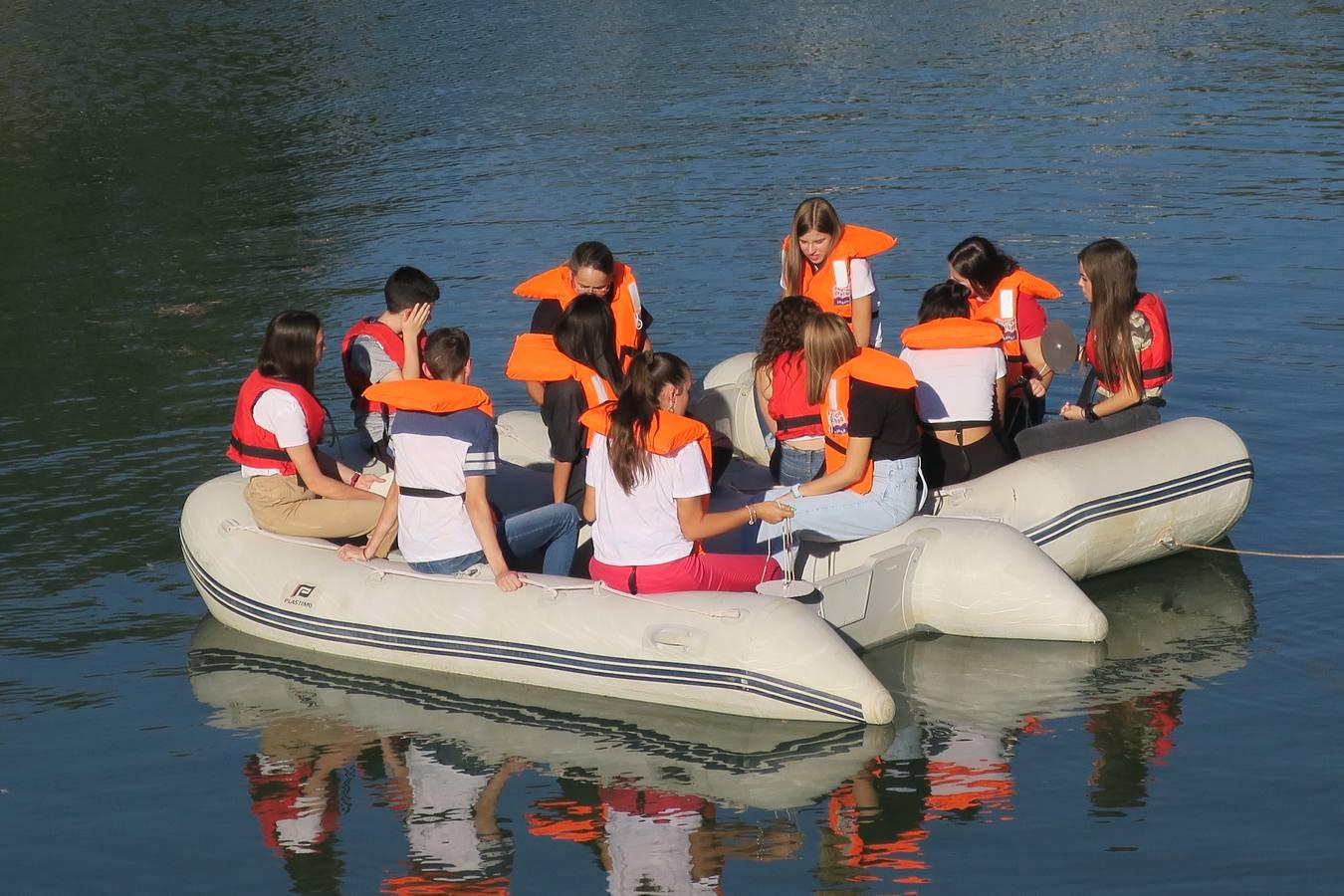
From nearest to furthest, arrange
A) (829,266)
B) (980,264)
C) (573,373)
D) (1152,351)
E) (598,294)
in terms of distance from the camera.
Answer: (573,373), (1152,351), (980,264), (598,294), (829,266)

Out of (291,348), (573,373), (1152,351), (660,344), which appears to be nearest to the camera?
(291,348)

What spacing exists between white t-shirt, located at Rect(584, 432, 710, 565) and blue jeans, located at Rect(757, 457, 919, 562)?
0.54m

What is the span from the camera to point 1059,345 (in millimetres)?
7715

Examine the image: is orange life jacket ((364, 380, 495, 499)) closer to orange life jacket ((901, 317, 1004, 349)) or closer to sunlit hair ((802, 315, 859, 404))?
sunlit hair ((802, 315, 859, 404))

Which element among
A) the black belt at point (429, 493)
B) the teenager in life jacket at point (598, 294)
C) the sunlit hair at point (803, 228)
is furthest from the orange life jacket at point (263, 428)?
the sunlit hair at point (803, 228)

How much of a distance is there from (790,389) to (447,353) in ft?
4.93

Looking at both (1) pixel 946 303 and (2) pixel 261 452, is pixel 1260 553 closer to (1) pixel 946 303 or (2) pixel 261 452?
(1) pixel 946 303

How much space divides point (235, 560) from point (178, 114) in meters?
15.1

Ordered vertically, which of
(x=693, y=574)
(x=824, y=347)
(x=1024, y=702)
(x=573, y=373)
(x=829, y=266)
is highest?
(x=829, y=266)

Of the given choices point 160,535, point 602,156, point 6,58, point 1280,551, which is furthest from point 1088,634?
point 6,58

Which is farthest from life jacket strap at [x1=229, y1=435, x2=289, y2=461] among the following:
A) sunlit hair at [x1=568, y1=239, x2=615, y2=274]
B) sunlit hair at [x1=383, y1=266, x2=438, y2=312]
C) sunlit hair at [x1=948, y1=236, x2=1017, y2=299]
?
sunlit hair at [x1=948, y1=236, x2=1017, y2=299]

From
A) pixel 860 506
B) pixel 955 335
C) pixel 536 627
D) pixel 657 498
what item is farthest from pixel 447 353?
pixel 955 335

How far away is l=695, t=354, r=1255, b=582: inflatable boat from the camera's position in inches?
286

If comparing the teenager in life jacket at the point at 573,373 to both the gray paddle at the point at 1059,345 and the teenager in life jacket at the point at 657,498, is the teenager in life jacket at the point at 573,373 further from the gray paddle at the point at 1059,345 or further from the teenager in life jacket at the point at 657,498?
the gray paddle at the point at 1059,345
